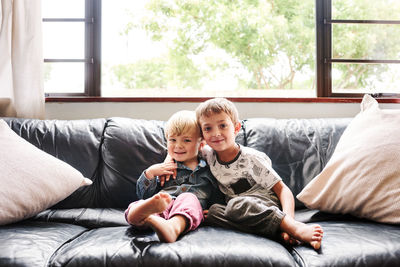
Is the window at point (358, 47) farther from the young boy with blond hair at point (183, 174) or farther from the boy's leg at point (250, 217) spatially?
the boy's leg at point (250, 217)

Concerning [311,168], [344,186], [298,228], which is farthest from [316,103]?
[298,228]

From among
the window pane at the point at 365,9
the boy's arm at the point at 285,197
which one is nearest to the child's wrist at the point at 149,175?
the boy's arm at the point at 285,197

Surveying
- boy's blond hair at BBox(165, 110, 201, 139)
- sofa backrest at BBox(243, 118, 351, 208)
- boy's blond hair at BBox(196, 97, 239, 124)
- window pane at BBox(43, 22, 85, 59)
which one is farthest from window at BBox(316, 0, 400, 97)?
window pane at BBox(43, 22, 85, 59)

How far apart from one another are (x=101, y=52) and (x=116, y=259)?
165cm

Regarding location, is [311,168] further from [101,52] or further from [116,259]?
[101,52]

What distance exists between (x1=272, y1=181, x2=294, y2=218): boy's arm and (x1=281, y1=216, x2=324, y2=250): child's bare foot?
124 mm

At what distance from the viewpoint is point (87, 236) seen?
132 cm

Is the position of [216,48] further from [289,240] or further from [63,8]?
[289,240]

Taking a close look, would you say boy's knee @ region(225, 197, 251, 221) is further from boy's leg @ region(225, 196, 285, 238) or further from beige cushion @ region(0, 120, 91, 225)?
beige cushion @ region(0, 120, 91, 225)

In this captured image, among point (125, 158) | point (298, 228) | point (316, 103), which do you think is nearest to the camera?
point (298, 228)

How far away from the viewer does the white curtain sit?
2.05 meters

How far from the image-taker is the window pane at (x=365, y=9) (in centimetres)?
246

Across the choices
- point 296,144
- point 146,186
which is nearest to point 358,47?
point 296,144

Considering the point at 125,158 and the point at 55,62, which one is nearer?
the point at 125,158
